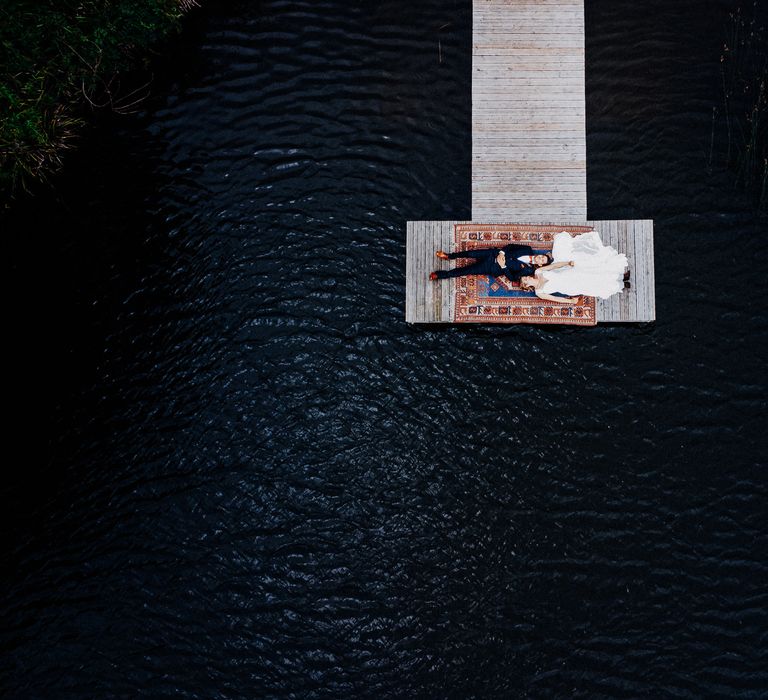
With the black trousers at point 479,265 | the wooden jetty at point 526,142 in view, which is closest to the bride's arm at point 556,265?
the black trousers at point 479,265

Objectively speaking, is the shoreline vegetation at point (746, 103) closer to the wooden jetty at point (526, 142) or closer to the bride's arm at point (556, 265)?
the wooden jetty at point (526, 142)

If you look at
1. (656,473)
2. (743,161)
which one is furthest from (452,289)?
(743,161)

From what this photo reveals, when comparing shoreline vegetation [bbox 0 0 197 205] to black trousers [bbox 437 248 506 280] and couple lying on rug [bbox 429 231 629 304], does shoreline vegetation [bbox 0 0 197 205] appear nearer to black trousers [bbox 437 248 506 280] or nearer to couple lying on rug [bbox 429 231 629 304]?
black trousers [bbox 437 248 506 280]

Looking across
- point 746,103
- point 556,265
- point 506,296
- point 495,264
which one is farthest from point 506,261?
point 746,103

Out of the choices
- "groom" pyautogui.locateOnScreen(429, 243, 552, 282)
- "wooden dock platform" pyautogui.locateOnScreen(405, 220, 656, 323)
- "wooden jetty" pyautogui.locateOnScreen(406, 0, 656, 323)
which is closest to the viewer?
"groom" pyautogui.locateOnScreen(429, 243, 552, 282)

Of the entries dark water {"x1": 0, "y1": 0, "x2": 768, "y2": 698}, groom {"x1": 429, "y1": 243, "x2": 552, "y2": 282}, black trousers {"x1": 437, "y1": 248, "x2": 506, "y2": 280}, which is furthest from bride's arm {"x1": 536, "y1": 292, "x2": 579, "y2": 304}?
black trousers {"x1": 437, "y1": 248, "x2": 506, "y2": 280}

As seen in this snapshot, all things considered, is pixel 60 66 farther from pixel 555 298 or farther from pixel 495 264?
pixel 555 298
